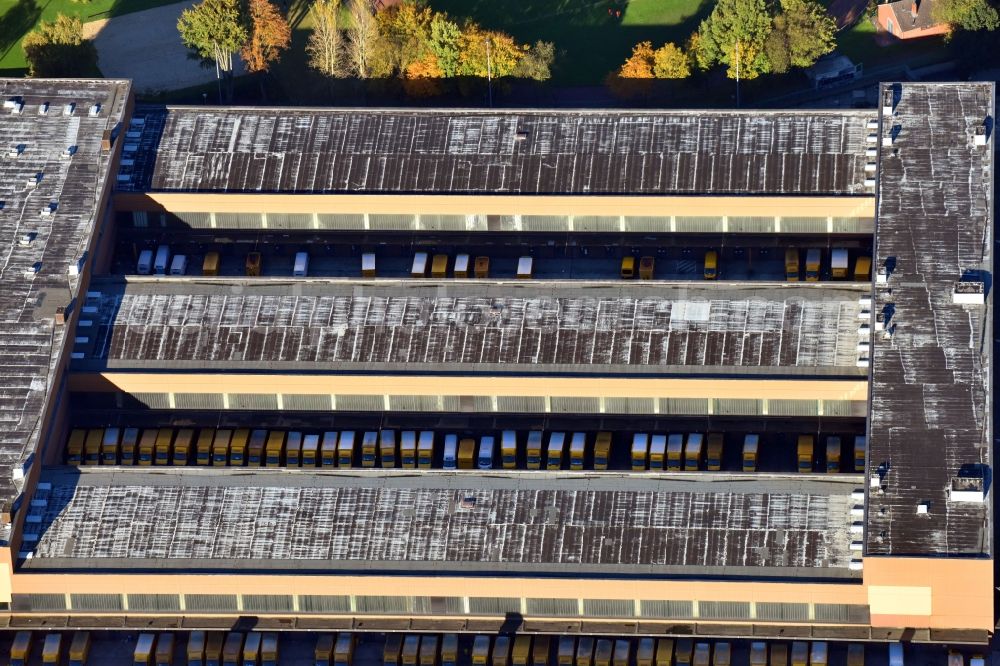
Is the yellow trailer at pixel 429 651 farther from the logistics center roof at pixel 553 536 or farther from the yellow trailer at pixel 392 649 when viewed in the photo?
the logistics center roof at pixel 553 536

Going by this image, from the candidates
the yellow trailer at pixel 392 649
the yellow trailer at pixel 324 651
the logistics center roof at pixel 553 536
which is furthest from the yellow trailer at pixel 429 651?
the yellow trailer at pixel 324 651

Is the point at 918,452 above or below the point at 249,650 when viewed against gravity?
above

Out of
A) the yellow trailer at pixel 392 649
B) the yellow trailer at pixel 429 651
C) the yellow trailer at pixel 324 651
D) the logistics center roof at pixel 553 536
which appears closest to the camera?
the logistics center roof at pixel 553 536

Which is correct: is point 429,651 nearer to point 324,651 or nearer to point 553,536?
point 324,651

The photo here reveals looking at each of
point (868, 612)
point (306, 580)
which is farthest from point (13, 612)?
point (868, 612)

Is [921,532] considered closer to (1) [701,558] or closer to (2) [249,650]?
(1) [701,558]
